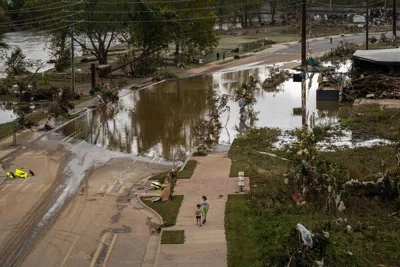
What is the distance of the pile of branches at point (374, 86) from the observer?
4869 cm

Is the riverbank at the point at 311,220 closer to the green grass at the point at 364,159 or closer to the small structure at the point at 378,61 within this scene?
the green grass at the point at 364,159

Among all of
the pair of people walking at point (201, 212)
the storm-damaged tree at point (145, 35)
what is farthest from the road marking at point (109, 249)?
the storm-damaged tree at point (145, 35)

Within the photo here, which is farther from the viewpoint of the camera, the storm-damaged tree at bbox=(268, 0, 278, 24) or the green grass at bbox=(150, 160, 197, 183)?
the storm-damaged tree at bbox=(268, 0, 278, 24)

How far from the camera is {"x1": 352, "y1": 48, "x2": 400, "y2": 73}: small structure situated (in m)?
52.5

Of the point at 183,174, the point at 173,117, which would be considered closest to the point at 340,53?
the point at 173,117

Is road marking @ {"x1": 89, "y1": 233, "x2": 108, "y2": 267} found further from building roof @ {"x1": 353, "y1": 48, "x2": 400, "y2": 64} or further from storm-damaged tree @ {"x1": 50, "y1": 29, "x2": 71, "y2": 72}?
storm-damaged tree @ {"x1": 50, "y1": 29, "x2": 71, "y2": 72}

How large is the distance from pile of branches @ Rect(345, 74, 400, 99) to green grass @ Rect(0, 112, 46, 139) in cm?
2297

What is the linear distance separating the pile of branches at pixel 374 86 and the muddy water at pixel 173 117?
265 centimetres

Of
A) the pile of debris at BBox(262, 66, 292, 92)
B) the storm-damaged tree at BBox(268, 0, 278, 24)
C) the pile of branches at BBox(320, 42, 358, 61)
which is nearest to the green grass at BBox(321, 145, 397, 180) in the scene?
the pile of debris at BBox(262, 66, 292, 92)

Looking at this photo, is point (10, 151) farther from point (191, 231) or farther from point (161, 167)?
point (191, 231)

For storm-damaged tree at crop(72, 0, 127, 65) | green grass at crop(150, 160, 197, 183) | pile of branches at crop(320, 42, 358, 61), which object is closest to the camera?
green grass at crop(150, 160, 197, 183)

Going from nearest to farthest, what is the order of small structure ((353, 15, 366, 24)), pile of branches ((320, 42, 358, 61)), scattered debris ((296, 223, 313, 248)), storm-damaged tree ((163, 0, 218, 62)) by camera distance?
scattered debris ((296, 223, 313, 248)) → storm-damaged tree ((163, 0, 218, 62)) → pile of branches ((320, 42, 358, 61)) → small structure ((353, 15, 366, 24))

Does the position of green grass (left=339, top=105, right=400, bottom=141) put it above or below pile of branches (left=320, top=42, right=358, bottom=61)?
below

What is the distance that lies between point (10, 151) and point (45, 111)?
12.2m
